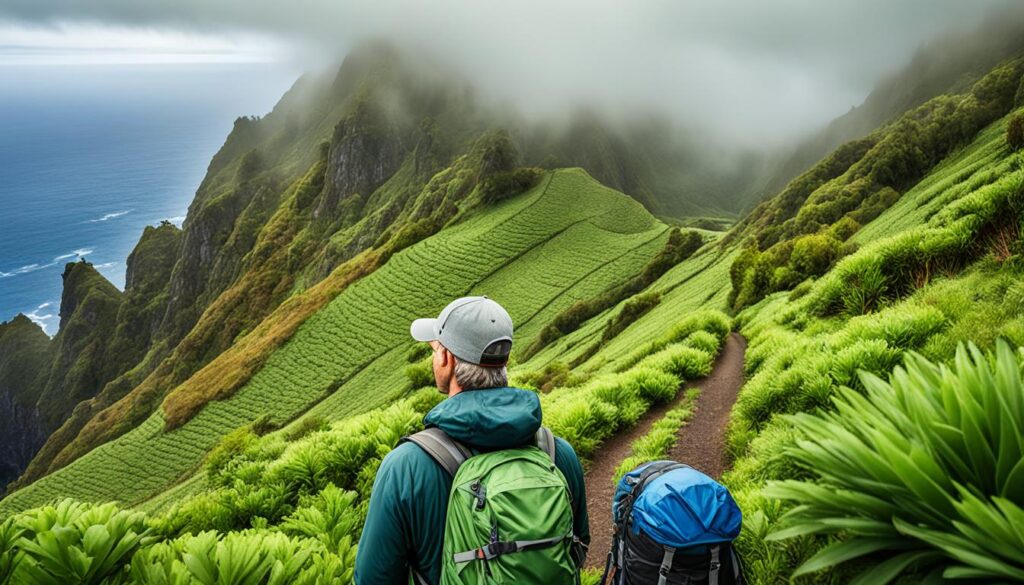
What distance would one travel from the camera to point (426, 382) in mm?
29203

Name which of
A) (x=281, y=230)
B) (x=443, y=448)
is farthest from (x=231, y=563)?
(x=281, y=230)

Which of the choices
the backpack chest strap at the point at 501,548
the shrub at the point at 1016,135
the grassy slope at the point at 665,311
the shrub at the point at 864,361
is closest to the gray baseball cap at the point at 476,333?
the backpack chest strap at the point at 501,548

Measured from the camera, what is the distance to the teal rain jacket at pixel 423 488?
10.7 ft

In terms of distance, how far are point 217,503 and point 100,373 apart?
646ft

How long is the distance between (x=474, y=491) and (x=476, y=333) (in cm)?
105

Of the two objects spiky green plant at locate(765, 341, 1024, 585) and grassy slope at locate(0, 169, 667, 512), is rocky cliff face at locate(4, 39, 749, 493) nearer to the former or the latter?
grassy slope at locate(0, 169, 667, 512)

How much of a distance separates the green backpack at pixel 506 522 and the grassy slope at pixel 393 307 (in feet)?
127

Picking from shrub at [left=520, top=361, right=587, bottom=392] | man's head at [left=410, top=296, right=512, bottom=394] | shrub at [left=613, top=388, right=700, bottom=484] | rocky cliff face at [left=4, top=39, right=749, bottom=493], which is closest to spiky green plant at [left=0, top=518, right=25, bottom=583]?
man's head at [left=410, top=296, right=512, bottom=394]

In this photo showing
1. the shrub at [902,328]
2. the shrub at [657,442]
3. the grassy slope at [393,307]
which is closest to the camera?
the shrub at [902,328]

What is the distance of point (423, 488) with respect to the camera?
10.7ft

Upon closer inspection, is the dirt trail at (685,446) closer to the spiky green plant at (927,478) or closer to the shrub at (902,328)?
the shrub at (902,328)

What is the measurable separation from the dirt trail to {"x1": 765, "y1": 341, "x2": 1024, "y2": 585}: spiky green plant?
4.78 metres

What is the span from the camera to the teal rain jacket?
325cm

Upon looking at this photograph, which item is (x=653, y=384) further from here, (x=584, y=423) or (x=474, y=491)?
(x=474, y=491)
